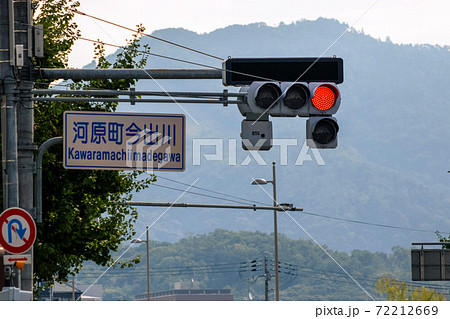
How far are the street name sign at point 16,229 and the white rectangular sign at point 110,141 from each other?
6.10 ft

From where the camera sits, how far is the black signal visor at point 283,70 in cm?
1656

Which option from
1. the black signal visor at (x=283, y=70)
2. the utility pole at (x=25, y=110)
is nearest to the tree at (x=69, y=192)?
the utility pole at (x=25, y=110)

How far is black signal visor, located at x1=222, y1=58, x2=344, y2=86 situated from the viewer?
16562mm

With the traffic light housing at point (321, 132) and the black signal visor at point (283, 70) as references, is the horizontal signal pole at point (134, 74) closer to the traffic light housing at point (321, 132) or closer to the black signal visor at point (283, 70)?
the black signal visor at point (283, 70)

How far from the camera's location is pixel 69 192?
2602 centimetres

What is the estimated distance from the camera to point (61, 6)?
2980 cm

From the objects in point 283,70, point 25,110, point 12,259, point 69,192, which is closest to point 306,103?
point 283,70

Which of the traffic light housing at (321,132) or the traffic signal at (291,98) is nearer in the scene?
the traffic light housing at (321,132)

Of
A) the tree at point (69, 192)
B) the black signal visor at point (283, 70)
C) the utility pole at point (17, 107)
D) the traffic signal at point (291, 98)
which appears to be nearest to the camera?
the traffic signal at point (291, 98)

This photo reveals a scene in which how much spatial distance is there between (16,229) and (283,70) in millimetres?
6177

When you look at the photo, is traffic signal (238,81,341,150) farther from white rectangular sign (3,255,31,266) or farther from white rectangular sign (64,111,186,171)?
white rectangular sign (3,255,31,266)
